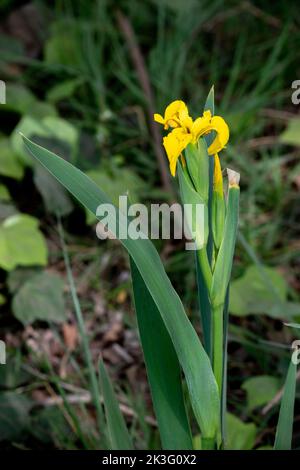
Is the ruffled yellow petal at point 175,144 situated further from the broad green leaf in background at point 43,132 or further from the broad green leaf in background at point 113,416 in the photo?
the broad green leaf in background at point 43,132

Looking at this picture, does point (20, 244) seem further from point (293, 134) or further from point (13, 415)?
point (293, 134)

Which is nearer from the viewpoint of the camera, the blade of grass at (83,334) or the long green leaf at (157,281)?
the long green leaf at (157,281)

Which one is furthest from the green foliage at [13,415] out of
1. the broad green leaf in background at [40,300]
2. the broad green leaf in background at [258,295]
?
the broad green leaf in background at [258,295]

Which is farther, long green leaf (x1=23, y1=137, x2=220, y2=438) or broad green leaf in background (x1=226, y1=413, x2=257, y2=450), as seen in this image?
broad green leaf in background (x1=226, y1=413, x2=257, y2=450)

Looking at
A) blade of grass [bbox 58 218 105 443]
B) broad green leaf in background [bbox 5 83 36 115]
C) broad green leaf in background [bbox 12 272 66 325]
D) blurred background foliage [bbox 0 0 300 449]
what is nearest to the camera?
blade of grass [bbox 58 218 105 443]

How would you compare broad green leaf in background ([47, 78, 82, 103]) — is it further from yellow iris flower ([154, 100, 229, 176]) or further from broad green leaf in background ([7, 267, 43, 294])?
yellow iris flower ([154, 100, 229, 176])

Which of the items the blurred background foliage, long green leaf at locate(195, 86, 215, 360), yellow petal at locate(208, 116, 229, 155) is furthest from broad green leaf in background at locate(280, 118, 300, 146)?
yellow petal at locate(208, 116, 229, 155)
